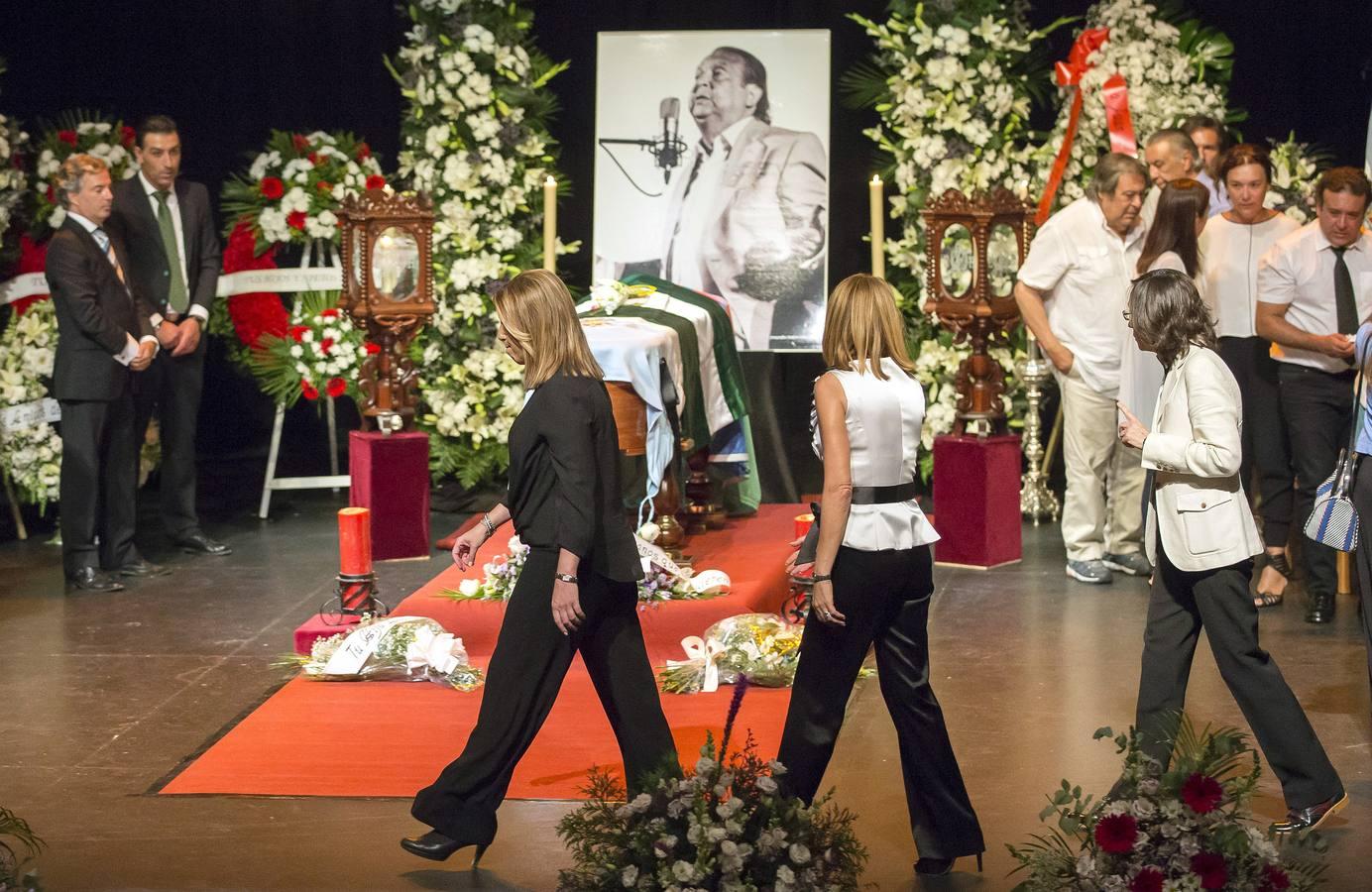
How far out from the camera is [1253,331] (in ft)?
23.2

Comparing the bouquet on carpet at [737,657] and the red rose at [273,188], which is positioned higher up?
the red rose at [273,188]

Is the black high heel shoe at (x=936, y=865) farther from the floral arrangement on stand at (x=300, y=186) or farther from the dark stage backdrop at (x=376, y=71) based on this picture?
the floral arrangement on stand at (x=300, y=186)

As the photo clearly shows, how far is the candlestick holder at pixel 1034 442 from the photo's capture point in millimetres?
8562

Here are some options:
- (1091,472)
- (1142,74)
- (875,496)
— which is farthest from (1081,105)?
(875,496)

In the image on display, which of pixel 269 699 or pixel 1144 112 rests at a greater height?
pixel 1144 112

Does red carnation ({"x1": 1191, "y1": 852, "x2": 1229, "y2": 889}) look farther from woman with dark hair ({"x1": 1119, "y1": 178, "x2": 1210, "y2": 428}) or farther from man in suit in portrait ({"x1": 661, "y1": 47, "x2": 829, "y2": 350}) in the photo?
man in suit in portrait ({"x1": 661, "y1": 47, "x2": 829, "y2": 350})

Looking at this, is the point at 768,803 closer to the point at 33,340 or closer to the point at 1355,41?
the point at 33,340

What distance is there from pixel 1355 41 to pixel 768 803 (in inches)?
263

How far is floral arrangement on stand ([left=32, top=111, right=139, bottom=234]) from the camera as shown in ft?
28.1

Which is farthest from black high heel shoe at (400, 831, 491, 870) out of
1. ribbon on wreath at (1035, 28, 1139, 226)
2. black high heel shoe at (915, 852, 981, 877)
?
ribbon on wreath at (1035, 28, 1139, 226)

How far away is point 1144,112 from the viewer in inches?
339

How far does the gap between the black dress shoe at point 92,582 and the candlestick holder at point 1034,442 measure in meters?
4.27

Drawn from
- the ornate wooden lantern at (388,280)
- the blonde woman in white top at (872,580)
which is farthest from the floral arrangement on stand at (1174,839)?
the ornate wooden lantern at (388,280)

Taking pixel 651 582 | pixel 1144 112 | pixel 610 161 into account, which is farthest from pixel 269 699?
pixel 1144 112
